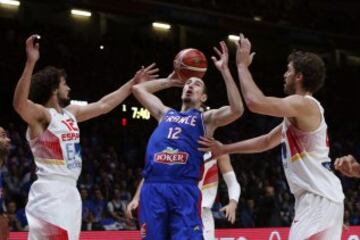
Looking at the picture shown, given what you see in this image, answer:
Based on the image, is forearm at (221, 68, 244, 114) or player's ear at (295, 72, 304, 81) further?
forearm at (221, 68, 244, 114)

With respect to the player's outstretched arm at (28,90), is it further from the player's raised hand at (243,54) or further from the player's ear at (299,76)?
the player's ear at (299,76)

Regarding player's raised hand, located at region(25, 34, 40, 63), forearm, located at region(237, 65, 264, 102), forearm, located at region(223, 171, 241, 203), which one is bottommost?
forearm, located at region(223, 171, 241, 203)

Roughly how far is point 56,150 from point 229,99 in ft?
4.61

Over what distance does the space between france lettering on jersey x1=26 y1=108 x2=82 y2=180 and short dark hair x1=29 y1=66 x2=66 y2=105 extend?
0.19 m

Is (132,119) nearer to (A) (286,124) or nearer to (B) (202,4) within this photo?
(B) (202,4)

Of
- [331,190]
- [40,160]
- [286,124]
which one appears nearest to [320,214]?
[331,190]

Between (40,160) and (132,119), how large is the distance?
477 inches

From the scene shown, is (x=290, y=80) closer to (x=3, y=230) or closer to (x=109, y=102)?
(x=109, y=102)

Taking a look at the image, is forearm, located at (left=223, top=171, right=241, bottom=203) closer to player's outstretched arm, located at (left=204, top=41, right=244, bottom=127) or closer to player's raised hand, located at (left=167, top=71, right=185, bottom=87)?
player's raised hand, located at (left=167, top=71, right=185, bottom=87)

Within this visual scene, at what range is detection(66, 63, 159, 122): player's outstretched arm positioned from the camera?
6004mm

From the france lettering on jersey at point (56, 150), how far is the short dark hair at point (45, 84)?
0.19 metres

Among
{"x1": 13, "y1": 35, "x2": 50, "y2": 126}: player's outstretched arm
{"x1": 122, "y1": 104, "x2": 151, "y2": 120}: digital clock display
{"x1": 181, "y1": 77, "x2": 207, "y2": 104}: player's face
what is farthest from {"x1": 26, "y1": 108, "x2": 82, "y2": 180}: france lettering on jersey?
{"x1": 122, "y1": 104, "x2": 151, "y2": 120}: digital clock display

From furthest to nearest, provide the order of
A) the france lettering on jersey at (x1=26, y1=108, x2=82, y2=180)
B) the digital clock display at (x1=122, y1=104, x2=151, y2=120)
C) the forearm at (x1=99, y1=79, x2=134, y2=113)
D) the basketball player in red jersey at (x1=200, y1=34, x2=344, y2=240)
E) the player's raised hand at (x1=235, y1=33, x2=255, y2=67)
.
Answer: the digital clock display at (x1=122, y1=104, x2=151, y2=120)
the forearm at (x1=99, y1=79, x2=134, y2=113)
the france lettering on jersey at (x1=26, y1=108, x2=82, y2=180)
the player's raised hand at (x1=235, y1=33, x2=255, y2=67)
the basketball player in red jersey at (x1=200, y1=34, x2=344, y2=240)

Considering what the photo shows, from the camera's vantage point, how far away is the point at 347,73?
75.2ft
